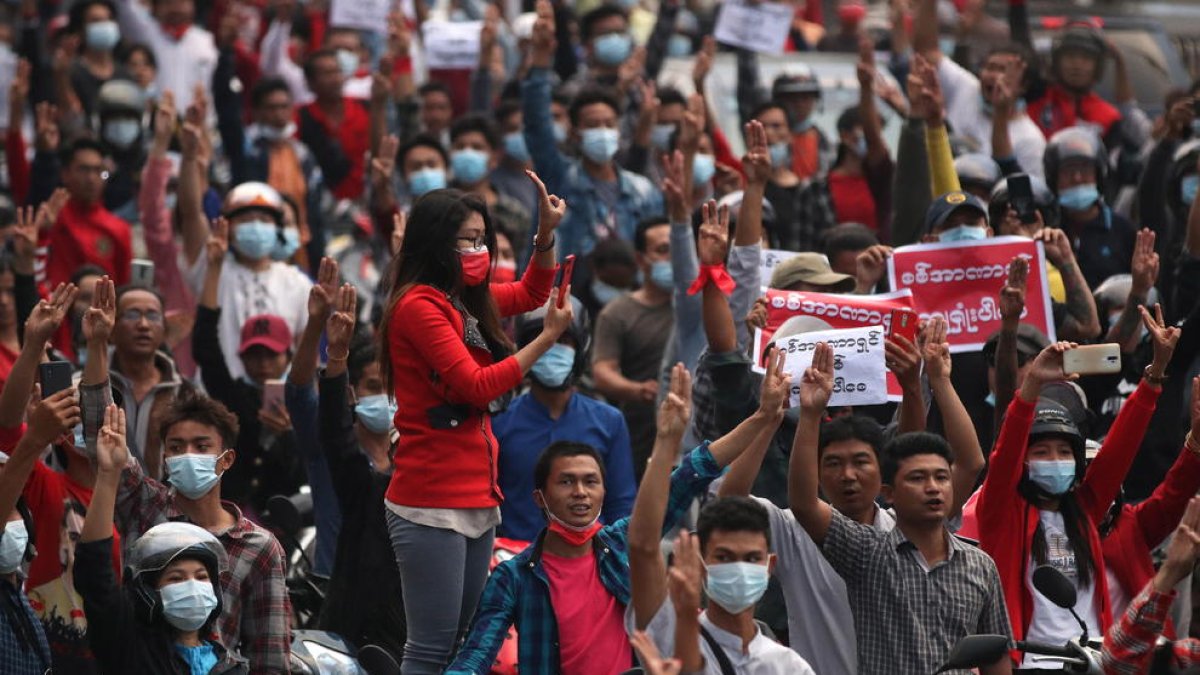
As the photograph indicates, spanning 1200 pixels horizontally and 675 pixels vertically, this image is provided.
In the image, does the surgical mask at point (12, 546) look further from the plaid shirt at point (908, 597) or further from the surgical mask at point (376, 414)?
the plaid shirt at point (908, 597)

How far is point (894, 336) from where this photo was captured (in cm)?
924

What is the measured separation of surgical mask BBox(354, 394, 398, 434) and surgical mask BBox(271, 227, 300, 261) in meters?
2.70

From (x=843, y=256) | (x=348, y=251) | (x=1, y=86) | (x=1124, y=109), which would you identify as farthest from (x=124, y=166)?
(x=1124, y=109)

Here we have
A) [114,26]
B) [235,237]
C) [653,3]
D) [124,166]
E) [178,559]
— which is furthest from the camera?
[653,3]

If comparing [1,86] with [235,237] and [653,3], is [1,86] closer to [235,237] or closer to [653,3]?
[235,237]

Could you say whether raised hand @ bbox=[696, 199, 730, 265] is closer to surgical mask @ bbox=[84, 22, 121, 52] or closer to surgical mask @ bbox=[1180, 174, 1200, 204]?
surgical mask @ bbox=[1180, 174, 1200, 204]

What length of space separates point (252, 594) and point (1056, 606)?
2.96 meters

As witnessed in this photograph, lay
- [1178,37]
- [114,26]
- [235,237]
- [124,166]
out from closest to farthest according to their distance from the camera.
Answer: [235,237] → [124,166] → [114,26] → [1178,37]

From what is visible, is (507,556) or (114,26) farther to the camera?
(114,26)

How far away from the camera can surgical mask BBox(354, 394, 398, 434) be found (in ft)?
32.6

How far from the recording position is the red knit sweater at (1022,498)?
341 inches

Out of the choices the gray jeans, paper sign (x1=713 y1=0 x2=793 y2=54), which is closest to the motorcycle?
the gray jeans

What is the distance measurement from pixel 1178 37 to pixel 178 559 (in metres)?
12.9

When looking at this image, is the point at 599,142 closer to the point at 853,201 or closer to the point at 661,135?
the point at 853,201
